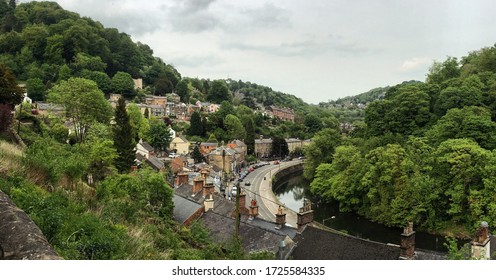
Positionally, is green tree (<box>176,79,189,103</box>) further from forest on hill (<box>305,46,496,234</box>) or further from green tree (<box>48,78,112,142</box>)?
green tree (<box>48,78,112,142</box>)

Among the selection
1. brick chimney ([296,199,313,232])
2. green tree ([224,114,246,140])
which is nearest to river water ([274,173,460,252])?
brick chimney ([296,199,313,232])

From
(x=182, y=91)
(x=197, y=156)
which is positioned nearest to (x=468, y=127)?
(x=197, y=156)

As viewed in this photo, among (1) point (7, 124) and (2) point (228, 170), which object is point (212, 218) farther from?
(2) point (228, 170)

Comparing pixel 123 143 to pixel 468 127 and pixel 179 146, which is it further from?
pixel 179 146

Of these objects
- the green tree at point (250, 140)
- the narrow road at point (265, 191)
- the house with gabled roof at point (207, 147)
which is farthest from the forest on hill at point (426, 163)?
the green tree at point (250, 140)

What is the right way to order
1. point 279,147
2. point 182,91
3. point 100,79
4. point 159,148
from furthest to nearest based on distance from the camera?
point 182,91, point 279,147, point 100,79, point 159,148
